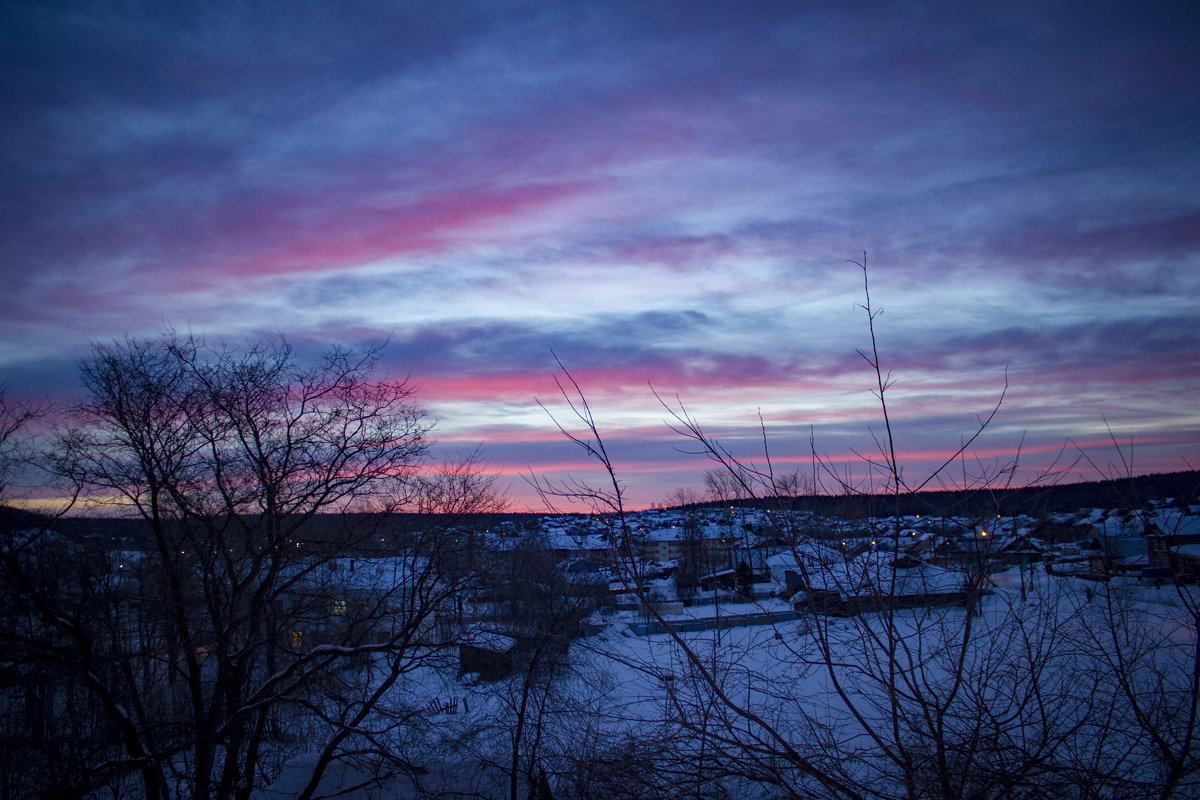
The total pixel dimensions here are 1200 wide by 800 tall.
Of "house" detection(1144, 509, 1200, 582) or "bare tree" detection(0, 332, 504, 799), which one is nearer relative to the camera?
"house" detection(1144, 509, 1200, 582)

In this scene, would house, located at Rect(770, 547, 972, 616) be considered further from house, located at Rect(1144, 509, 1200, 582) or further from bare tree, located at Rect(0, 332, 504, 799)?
bare tree, located at Rect(0, 332, 504, 799)

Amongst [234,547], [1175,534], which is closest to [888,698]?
[1175,534]

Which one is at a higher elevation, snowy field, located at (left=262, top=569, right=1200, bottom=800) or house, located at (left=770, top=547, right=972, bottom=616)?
house, located at (left=770, top=547, right=972, bottom=616)

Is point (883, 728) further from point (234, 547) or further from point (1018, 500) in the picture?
point (234, 547)

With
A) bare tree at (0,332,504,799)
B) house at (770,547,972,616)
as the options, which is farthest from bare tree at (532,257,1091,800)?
bare tree at (0,332,504,799)

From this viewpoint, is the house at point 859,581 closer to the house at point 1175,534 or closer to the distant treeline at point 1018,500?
the distant treeline at point 1018,500

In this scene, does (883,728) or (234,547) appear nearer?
(883,728)

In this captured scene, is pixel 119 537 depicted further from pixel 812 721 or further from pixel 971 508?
pixel 971 508

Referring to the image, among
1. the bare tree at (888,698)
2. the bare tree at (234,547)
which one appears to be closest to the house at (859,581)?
the bare tree at (888,698)

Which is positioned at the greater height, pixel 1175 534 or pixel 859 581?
pixel 1175 534

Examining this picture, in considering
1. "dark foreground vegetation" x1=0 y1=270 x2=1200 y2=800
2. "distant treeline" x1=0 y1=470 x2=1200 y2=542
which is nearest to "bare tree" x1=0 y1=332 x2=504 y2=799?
"dark foreground vegetation" x1=0 y1=270 x2=1200 y2=800

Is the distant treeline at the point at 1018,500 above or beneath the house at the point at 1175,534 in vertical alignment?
above

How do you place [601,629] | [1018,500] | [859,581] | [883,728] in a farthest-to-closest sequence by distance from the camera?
[601,629] < [883,728] < [859,581] < [1018,500]

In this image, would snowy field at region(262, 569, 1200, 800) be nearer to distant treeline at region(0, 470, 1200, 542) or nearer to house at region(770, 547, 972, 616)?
house at region(770, 547, 972, 616)
